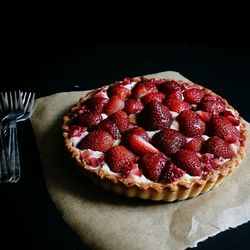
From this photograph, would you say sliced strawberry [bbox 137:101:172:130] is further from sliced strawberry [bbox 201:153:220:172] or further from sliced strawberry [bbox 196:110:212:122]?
sliced strawberry [bbox 201:153:220:172]

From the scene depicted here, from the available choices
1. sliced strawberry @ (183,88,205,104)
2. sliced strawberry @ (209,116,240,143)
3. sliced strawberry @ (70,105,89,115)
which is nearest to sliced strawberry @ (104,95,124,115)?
sliced strawberry @ (70,105,89,115)

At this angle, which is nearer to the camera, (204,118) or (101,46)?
(204,118)

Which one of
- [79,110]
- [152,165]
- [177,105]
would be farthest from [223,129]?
[79,110]

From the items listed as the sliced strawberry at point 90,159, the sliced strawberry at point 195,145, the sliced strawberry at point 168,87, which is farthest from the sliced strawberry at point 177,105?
the sliced strawberry at point 90,159

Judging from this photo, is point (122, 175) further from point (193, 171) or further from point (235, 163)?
point (235, 163)

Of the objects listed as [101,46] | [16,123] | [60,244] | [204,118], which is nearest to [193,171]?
Answer: [204,118]

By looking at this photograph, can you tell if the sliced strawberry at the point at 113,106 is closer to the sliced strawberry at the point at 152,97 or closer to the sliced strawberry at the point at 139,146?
the sliced strawberry at the point at 152,97
